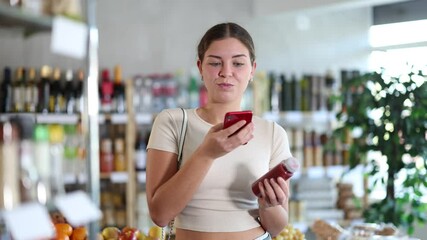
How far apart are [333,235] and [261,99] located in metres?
2.62

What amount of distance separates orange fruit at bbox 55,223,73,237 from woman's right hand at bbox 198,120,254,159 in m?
0.92

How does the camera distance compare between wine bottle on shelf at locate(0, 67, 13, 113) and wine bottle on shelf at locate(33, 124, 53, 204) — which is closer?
wine bottle on shelf at locate(33, 124, 53, 204)

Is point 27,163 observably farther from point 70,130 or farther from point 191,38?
point 191,38

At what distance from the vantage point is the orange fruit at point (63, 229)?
250cm

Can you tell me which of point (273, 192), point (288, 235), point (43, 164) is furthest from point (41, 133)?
point (288, 235)

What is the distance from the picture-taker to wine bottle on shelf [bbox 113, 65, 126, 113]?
17.2 feet

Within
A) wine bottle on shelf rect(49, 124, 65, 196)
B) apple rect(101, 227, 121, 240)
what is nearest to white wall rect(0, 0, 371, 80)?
apple rect(101, 227, 121, 240)

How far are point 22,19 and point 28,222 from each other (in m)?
0.47

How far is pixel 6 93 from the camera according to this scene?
4852 millimetres

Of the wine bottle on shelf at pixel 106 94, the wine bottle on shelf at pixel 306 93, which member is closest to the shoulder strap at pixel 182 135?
the wine bottle on shelf at pixel 106 94

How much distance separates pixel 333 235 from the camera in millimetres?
3475

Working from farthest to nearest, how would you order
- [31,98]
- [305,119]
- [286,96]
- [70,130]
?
[305,119] < [286,96] < [31,98] < [70,130]

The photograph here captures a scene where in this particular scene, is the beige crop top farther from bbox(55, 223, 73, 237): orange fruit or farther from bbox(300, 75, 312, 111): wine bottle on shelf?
bbox(300, 75, 312, 111): wine bottle on shelf

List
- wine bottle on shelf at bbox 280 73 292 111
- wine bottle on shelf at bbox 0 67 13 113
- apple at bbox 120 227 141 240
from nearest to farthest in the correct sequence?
1. apple at bbox 120 227 141 240
2. wine bottle on shelf at bbox 0 67 13 113
3. wine bottle on shelf at bbox 280 73 292 111
